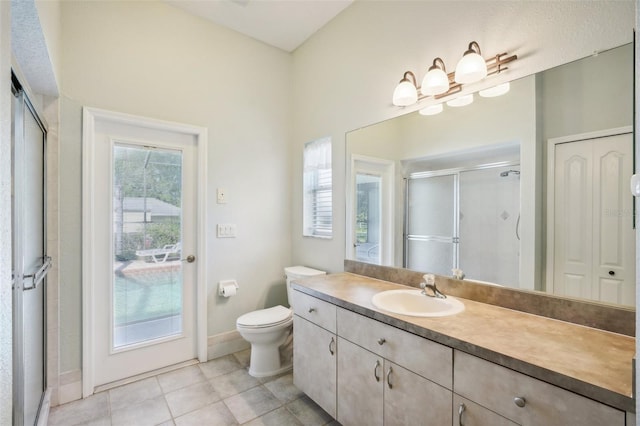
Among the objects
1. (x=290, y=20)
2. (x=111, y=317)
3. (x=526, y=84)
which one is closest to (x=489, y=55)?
(x=526, y=84)

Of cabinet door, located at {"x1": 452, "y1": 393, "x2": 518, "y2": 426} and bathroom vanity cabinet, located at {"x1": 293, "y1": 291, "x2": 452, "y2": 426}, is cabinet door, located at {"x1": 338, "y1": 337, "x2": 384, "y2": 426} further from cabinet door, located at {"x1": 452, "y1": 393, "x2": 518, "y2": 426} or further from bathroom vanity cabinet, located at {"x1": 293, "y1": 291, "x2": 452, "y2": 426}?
cabinet door, located at {"x1": 452, "y1": 393, "x2": 518, "y2": 426}

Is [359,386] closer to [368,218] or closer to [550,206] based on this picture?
[368,218]

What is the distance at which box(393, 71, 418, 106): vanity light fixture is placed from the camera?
1.85 m

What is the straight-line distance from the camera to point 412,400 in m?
1.27

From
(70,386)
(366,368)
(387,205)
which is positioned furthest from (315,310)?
(70,386)

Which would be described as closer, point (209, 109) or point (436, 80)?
point (436, 80)

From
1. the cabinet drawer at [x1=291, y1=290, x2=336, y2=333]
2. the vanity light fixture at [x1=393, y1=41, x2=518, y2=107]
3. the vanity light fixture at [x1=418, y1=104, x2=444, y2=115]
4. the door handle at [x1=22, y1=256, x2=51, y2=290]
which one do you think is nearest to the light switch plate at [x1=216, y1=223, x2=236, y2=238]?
the cabinet drawer at [x1=291, y1=290, x2=336, y2=333]

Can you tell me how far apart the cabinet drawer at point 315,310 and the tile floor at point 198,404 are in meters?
0.61

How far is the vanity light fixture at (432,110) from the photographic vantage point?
1.79 meters

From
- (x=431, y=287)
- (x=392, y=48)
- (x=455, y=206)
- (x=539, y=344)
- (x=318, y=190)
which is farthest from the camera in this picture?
(x=318, y=190)

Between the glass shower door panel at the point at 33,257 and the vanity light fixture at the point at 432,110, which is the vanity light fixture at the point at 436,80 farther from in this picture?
the glass shower door panel at the point at 33,257

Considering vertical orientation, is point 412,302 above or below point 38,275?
below

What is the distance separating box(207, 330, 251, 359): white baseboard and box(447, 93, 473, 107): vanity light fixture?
250 centimetres

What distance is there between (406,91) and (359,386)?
1.72 meters
